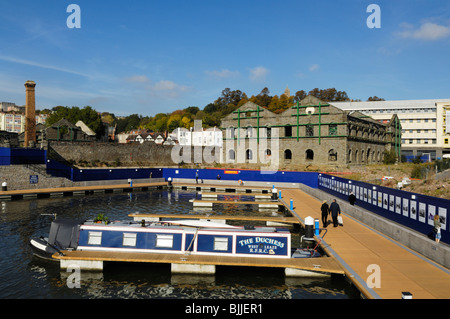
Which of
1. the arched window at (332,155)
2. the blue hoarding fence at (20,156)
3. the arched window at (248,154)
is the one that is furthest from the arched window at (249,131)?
the blue hoarding fence at (20,156)

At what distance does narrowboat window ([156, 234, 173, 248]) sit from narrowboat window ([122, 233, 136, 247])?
1.27 m

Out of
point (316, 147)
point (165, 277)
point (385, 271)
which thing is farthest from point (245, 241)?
point (316, 147)

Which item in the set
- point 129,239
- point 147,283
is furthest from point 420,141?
point 147,283

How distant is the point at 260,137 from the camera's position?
65312mm

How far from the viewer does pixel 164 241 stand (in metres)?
16.2

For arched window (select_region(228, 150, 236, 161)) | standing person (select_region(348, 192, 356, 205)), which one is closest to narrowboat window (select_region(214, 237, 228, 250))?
standing person (select_region(348, 192, 356, 205))

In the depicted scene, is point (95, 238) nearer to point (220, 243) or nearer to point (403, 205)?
point (220, 243)

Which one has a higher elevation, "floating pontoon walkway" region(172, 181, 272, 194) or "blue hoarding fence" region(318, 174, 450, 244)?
"blue hoarding fence" region(318, 174, 450, 244)

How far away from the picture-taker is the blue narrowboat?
617 inches

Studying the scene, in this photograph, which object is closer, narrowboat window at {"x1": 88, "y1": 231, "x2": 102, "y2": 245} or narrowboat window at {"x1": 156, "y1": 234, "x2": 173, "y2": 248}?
narrowboat window at {"x1": 156, "y1": 234, "x2": 173, "y2": 248}

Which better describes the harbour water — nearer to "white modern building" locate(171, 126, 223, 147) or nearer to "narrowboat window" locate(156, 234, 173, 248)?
"narrowboat window" locate(156, 234, 173, 248)

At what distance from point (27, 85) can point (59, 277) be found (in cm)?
5978

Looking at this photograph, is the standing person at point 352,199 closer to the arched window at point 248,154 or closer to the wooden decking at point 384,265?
the wooden decking at point 384,265

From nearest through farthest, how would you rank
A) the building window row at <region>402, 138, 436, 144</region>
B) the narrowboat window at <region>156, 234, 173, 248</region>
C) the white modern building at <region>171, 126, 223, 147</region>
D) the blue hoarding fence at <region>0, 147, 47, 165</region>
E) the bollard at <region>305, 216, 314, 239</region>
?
the narrowboat window at <region>156, 234, 173, 248</region>
the bollard at <region>305, 216, 314, 239</region>
the blue hoarding fence at <region>0, 147, 47, 165</region>
the building window row at <region>402, 138, 436, 144</region>
the white modern building at <region>171, 126, 223, 147</region>
